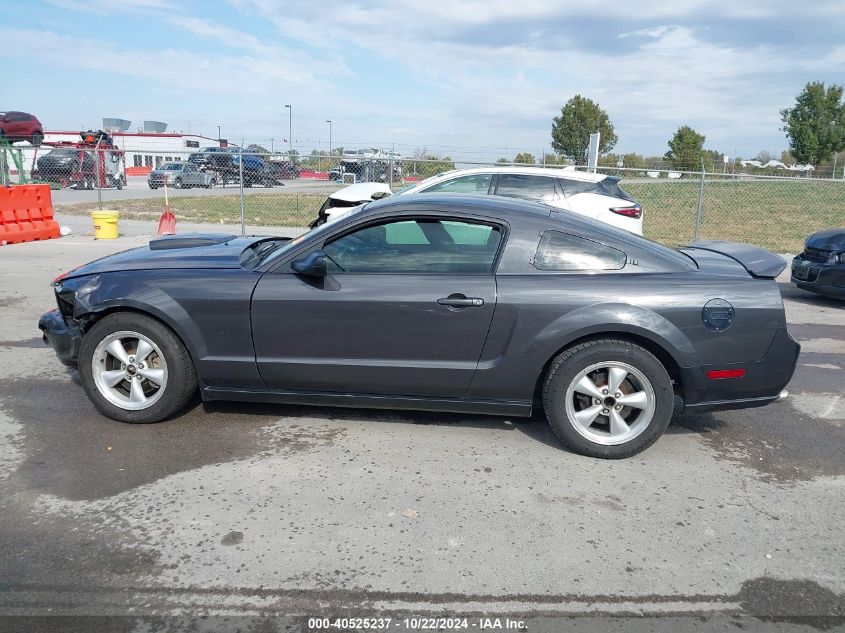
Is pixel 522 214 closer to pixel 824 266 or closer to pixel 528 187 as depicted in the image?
pixel 528 187

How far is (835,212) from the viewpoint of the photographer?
2328cm

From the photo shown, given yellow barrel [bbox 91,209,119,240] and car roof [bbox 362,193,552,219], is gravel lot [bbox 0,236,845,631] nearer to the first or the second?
car roof [bbox 362,193,552,219]

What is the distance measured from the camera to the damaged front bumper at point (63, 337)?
4566mm

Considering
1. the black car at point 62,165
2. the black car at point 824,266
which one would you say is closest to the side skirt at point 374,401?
the black car at point 824,266

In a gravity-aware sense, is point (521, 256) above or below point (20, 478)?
above

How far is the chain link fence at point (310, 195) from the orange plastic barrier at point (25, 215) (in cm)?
117

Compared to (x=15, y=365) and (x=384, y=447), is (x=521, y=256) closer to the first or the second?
(x=384, y=447)

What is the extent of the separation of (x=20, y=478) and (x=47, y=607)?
131cm

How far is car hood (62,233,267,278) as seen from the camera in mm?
4535

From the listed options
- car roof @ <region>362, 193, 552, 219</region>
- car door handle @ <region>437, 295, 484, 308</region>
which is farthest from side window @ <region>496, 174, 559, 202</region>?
car door handle @ <region>437, 295, 484, 308</region>

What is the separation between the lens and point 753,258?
4.56 meters

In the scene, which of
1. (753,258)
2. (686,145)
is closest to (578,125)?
(686,145)

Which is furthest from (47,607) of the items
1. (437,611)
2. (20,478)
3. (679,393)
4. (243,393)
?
(679,393)

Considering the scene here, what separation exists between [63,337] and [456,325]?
2642 millimetres
